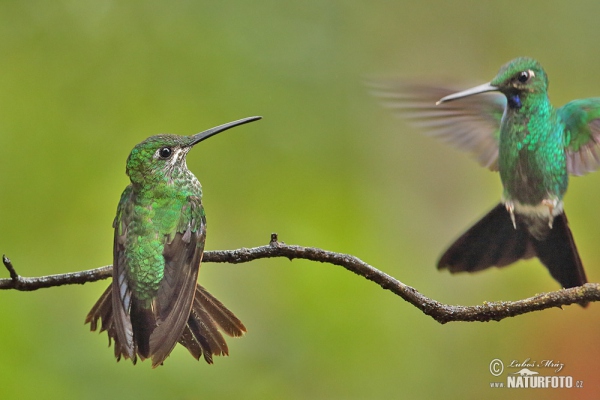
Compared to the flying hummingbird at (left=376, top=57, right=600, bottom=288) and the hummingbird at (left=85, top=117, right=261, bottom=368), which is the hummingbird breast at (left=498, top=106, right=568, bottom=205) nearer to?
the flying hummingbird at (left=376, top=57, right=600, bottom=288)

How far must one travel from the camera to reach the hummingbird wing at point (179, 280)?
0.91m

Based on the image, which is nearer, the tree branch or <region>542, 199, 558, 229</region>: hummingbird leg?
the tree branch

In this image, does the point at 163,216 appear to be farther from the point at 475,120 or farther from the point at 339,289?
the point at 339,289

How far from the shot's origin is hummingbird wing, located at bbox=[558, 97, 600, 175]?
6.37ft

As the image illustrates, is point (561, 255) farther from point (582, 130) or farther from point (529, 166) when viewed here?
point (582, 130)

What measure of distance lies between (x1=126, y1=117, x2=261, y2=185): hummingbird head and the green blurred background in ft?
3.46

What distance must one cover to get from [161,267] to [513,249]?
0.90m

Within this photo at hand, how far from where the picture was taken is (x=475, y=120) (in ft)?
7.75

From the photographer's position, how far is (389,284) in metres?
1.21

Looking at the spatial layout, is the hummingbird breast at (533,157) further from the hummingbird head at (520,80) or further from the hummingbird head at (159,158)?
the hummingbird head at (159,158)

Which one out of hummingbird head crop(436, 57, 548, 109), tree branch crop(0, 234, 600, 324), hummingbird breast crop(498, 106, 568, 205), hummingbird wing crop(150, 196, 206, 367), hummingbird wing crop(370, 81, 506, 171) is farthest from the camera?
hummingbird wing crop(370, 81, 506, 171)

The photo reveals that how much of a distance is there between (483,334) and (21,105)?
97.2 inches

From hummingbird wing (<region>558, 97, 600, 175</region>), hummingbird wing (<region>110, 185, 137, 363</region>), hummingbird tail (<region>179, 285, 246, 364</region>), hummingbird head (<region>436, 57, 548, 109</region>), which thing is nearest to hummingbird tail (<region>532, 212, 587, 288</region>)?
hummingbird wing (<region>558, 97, 600, 175</region>)

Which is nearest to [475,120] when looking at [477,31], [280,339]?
[280,339]
